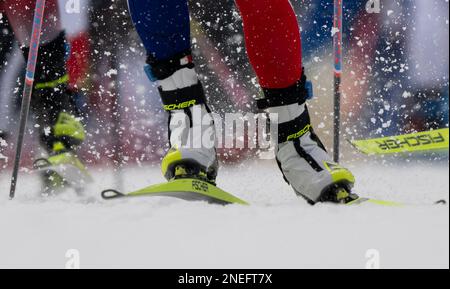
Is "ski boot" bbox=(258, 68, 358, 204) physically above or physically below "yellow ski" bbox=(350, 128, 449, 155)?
below

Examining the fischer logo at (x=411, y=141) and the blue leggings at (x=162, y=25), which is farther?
the fischer logo at (x=411, y=141)

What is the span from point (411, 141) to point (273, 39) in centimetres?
113

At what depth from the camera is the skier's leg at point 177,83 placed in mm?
1259

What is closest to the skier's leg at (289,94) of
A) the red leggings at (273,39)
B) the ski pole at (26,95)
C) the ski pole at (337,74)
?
the red leggings at (273,39)

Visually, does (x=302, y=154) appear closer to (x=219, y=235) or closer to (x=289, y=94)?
(x=289, y=94)

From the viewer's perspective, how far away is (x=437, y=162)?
181 cm

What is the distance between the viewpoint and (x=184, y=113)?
1.30 metres

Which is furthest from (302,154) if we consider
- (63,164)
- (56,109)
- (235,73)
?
(235,73)

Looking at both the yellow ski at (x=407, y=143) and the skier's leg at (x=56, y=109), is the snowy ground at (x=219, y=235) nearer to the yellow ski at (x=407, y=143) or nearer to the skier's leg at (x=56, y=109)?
the skier's leg at (x=56, y=109)

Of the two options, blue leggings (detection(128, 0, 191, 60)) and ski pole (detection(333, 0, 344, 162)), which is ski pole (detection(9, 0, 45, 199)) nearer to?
blue leggings (detection(128, 0, 191, 60))

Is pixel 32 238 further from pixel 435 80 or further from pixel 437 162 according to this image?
pixel 435 80

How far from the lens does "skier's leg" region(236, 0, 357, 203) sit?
1198 millimetres

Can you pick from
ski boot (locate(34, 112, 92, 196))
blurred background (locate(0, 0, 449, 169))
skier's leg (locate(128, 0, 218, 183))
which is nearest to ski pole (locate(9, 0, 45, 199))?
ski boot (locate(34, 112, 92, 196))

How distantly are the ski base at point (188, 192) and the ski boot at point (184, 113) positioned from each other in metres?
0.11
